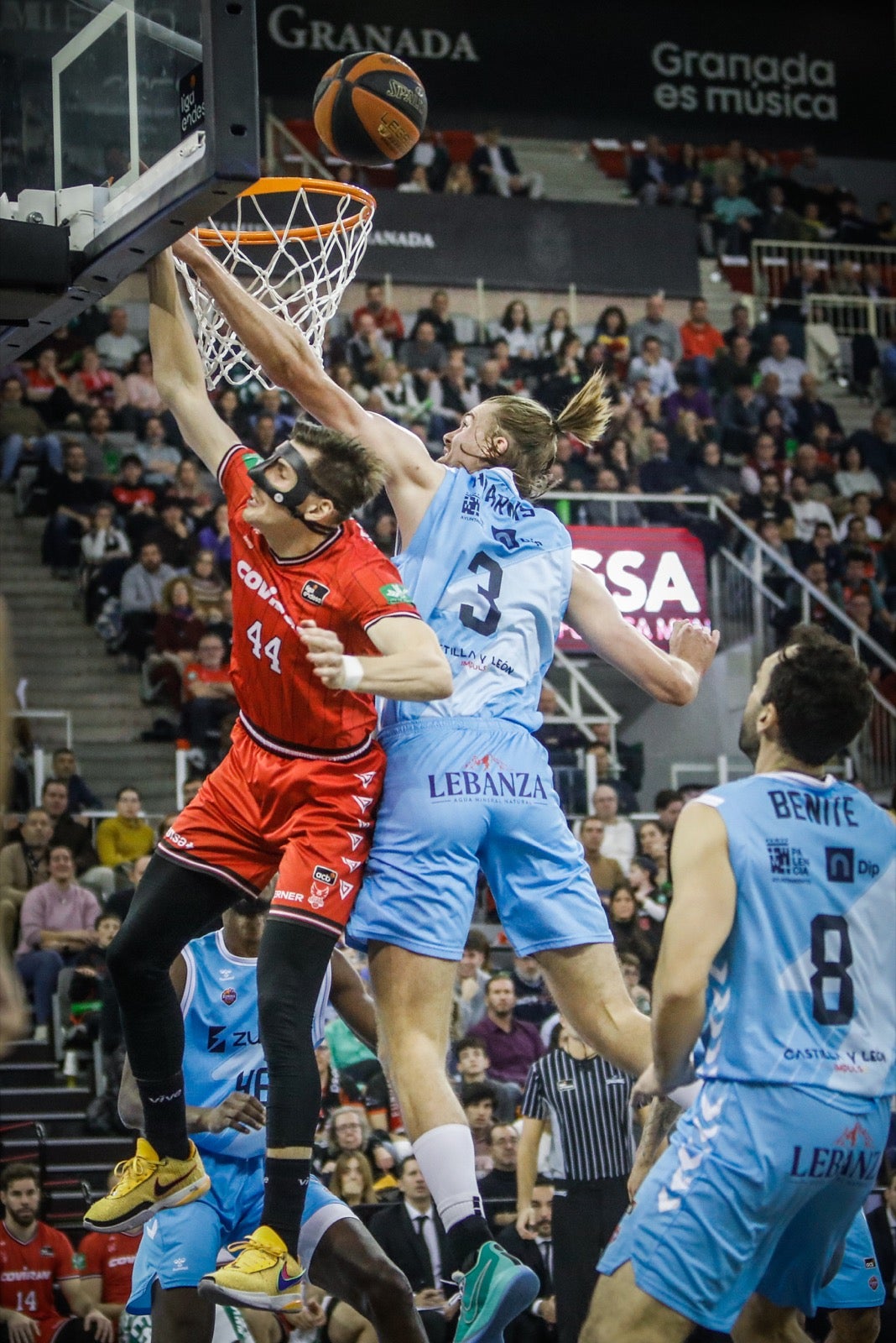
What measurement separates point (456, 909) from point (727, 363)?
58.0ft

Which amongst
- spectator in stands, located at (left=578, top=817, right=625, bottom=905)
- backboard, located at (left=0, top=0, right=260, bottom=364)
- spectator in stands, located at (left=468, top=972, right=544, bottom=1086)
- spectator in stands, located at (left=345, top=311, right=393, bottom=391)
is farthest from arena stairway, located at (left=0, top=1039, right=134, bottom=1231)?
spectator in stands, located at (left=345, top=311, right=393, bottom=391)

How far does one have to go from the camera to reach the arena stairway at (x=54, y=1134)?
12031 mm

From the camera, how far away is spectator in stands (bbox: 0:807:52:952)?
12766 millimetres

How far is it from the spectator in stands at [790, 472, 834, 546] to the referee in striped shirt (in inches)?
413

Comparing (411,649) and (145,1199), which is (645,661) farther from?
(145,1199)

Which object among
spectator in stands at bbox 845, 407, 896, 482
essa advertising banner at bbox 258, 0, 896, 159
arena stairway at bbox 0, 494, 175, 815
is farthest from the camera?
essa advertising banner at bbox 258, 0, 896, 159

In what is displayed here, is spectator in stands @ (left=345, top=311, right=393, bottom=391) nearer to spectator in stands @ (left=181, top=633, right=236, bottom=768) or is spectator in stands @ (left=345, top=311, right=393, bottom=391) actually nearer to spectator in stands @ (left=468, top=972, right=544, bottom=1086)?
→ spectator in stands @ (left=181, top=633, right=236, bottom=768)

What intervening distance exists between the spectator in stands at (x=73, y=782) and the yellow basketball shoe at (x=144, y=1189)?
865 centimetres

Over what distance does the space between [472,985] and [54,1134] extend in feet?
10.1

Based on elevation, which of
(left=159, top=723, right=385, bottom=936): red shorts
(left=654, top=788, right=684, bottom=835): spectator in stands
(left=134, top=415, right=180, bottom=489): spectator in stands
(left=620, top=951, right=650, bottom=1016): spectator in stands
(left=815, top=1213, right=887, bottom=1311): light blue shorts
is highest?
(left=134, top=415, right=180, bottom=489): spectator in stands

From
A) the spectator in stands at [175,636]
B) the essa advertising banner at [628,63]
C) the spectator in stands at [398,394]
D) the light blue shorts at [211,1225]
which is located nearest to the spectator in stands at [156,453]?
the spectator in stands at [175,636]

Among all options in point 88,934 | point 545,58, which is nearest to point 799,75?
point 545,58

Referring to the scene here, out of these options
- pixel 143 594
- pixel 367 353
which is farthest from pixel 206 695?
pixel 367 353

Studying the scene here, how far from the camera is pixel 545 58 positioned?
2831 cm
